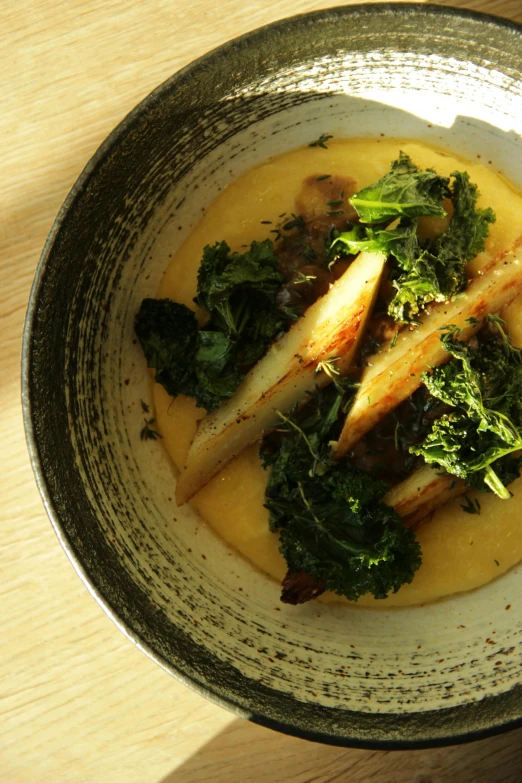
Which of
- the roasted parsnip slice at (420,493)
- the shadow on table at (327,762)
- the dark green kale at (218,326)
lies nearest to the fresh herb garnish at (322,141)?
the dark green kale at (218,326)

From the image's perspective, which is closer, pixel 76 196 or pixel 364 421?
pixel 76 196

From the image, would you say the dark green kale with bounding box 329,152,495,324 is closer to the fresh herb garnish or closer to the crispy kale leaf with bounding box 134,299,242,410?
the fresh herb garnish

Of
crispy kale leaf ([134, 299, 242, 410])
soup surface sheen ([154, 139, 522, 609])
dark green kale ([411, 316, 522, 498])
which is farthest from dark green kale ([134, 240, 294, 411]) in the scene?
dark green kale ([411, 316, 522, 498])

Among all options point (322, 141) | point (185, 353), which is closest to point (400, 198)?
point (322, 141)

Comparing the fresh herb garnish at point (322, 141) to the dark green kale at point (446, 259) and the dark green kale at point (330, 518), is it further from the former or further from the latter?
the dark green kale at point (330, 518)

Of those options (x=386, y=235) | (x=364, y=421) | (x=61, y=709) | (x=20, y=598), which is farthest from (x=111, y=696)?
(x=386, y=235)

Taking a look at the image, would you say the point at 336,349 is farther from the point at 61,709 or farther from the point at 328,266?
the point at 61,709
